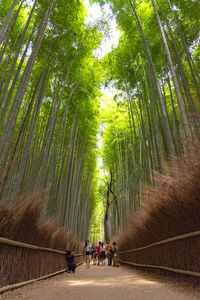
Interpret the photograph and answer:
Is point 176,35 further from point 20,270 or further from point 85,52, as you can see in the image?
point 20,270

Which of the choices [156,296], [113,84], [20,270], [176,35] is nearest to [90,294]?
[156,296]

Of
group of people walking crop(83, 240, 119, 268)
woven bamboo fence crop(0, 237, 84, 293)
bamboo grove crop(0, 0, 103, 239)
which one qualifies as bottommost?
woven bamboo fence crop(0, 237, 84, 293)

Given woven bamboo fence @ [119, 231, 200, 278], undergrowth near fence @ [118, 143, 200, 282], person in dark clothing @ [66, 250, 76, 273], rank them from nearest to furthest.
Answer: undergrowth near fence @ [118, 143, 200, 282]
woven bamboo fence @ [119, 231, 200, 278]
person in dark clothing @ [66, 250, 76, 273]

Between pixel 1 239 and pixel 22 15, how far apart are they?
5.27 metres

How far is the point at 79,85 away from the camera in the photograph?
6461 mm

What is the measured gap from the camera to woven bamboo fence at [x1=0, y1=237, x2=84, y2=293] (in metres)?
2.04

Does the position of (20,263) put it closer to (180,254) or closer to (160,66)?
(180,254)

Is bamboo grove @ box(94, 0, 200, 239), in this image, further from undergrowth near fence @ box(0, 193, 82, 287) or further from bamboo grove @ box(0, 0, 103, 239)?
undergrowth near fence @ box(0, 193, 82, 287)

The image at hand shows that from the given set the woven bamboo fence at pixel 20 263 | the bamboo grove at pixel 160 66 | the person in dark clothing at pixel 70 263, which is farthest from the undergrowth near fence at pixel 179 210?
the person in dark clothing at pixel 70 263

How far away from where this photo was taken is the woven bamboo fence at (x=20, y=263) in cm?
204

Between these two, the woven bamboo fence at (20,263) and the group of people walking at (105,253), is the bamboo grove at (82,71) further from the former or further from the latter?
the group of people walking at (105,253)

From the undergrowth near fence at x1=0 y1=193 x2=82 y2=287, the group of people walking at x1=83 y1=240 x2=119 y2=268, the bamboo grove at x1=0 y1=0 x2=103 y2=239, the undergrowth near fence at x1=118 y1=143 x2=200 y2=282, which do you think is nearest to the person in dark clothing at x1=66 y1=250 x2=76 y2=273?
the bamboo grove at x1=0 y1=0 x2=103 y2=239

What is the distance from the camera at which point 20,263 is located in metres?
2.39

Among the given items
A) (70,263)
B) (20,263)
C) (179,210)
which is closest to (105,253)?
(70,263)
